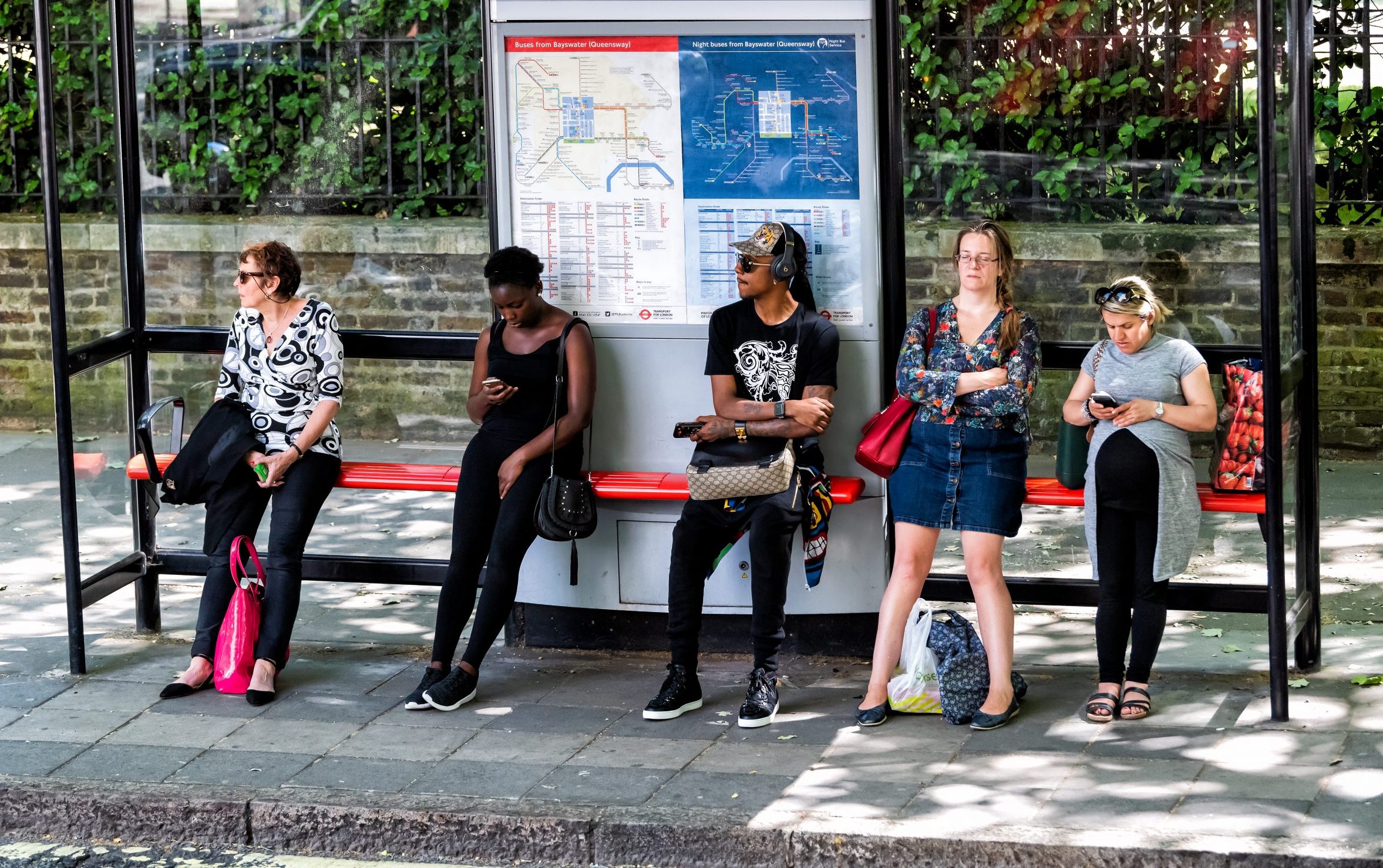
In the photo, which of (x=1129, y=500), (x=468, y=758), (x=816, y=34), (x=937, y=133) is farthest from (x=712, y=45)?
(x=468, y=758)

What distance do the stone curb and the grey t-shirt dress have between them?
1.29m

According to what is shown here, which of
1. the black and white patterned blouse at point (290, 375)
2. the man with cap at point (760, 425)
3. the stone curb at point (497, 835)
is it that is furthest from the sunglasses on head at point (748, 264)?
the stone curb at point (497, 835)

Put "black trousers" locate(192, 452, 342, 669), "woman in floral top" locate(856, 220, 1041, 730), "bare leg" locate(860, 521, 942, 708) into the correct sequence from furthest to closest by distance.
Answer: "black trousers" locate(192, 452, 342, 669) → "bare leg" locate(860, 521, 942, 708) → "woman in floral top" locate(856, 220, 1041, 730)

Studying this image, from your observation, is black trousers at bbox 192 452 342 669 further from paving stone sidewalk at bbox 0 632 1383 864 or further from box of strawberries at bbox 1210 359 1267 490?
box of strawberries at bbox 1210 359 1267 490

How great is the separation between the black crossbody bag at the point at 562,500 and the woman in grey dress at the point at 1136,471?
Answer: 1679 millimetres

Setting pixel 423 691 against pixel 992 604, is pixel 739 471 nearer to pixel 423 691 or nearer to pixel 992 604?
pixel 992 604

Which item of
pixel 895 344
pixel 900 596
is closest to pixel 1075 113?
pixel 895 344

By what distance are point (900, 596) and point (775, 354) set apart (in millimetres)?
922

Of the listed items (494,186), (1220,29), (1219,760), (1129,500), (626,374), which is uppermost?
(1220,29)

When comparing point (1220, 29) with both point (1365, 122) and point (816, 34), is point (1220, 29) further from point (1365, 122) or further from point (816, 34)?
point (1365, 122)

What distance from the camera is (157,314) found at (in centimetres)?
730

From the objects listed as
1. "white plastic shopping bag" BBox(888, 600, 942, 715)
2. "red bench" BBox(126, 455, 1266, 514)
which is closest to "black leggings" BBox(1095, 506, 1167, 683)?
"red bench" BBox(126, 455, 1266, 514)

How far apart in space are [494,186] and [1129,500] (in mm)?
2535

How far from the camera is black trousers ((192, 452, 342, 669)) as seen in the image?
668 cm
